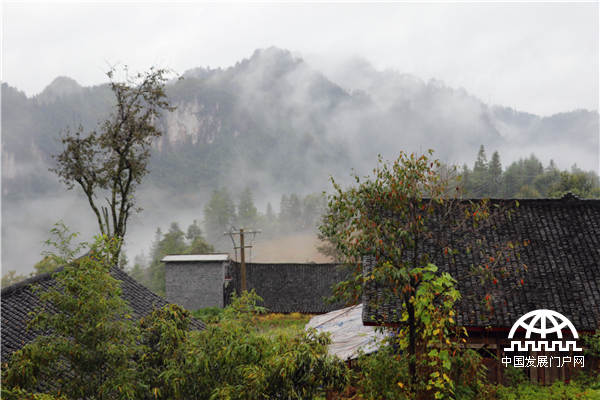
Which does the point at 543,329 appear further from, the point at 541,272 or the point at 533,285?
the point at 541,272

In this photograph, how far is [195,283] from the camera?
30953 mm

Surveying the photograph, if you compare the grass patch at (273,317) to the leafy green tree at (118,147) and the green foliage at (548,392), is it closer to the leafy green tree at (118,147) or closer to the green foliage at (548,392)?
the leafy green tree at (118,147)

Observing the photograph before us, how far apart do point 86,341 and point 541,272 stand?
32.7 feet

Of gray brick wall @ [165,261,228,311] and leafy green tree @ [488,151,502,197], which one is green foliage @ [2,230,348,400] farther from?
leafy green tree @ [488,151,502,197]

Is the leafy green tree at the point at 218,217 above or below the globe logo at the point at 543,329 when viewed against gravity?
above

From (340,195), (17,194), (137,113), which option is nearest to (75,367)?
(340,195)

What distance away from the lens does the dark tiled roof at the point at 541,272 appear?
11.3 meters

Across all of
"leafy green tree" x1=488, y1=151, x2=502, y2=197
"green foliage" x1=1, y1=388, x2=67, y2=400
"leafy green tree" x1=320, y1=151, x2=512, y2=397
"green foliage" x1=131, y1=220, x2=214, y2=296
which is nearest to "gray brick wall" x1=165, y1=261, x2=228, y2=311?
"green foliage" x1=131, y1=220, x2=214, y2=296

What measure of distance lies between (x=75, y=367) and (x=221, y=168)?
436 ft

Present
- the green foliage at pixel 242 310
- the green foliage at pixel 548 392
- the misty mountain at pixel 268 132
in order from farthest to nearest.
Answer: the misty mountain at pixel 268 132 → the green foliage at pixel 548 392 → the green foliage at pixel 242 310

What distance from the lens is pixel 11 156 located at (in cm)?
12631

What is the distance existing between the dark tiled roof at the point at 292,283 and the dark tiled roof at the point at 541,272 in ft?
60.1

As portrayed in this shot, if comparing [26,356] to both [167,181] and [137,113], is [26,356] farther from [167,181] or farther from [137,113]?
[167,181]

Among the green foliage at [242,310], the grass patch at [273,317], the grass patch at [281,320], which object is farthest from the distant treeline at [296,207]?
the green foliage at [242,310]
